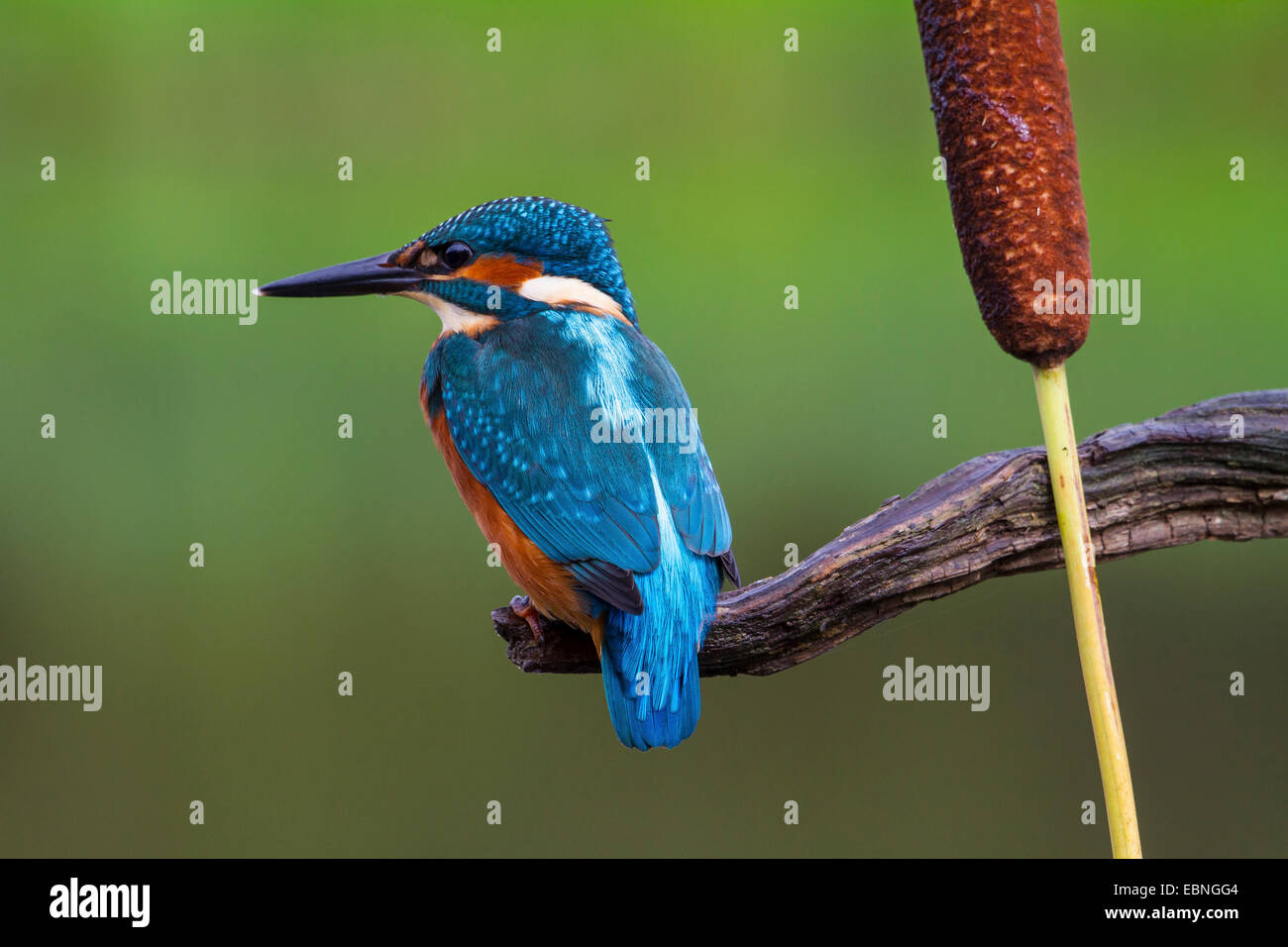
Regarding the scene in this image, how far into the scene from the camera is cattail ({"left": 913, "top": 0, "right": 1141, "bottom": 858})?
1187 mm

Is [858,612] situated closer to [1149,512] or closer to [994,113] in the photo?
[1149,512]

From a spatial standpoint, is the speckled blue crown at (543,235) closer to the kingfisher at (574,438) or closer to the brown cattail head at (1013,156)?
the kingfisher at (574,438)

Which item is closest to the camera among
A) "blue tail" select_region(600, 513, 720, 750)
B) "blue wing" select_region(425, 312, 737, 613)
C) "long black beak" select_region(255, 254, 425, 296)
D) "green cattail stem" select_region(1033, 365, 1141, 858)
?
"green cattail stem" select_region(1033, 365, 1141, 858)

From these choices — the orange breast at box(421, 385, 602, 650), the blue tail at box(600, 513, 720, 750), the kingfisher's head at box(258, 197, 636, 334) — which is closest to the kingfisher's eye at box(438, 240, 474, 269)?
the kingfisher's head at box(258, 197, 636, 334)

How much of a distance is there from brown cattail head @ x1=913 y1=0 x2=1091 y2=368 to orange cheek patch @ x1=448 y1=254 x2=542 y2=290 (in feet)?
2.01

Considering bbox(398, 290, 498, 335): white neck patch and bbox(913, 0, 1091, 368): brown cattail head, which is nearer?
bbox(913, 0, 1091, 368): brown cattail head

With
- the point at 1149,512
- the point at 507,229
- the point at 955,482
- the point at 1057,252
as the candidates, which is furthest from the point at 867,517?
the point at 507,229

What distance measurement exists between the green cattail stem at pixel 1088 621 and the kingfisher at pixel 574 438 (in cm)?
43

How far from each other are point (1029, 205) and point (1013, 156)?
54mm

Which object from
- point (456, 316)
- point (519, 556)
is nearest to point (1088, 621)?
point (519, 556)

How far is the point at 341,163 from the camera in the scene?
2.69 metres

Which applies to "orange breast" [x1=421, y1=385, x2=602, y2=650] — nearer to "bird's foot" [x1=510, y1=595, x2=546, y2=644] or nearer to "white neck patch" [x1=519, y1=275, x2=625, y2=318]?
"bird's foot" [x1=510, y1=595, x2=546, y2=644]

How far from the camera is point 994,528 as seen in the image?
1.61 metres

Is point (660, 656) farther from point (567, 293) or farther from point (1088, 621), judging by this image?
point (567, 293)
